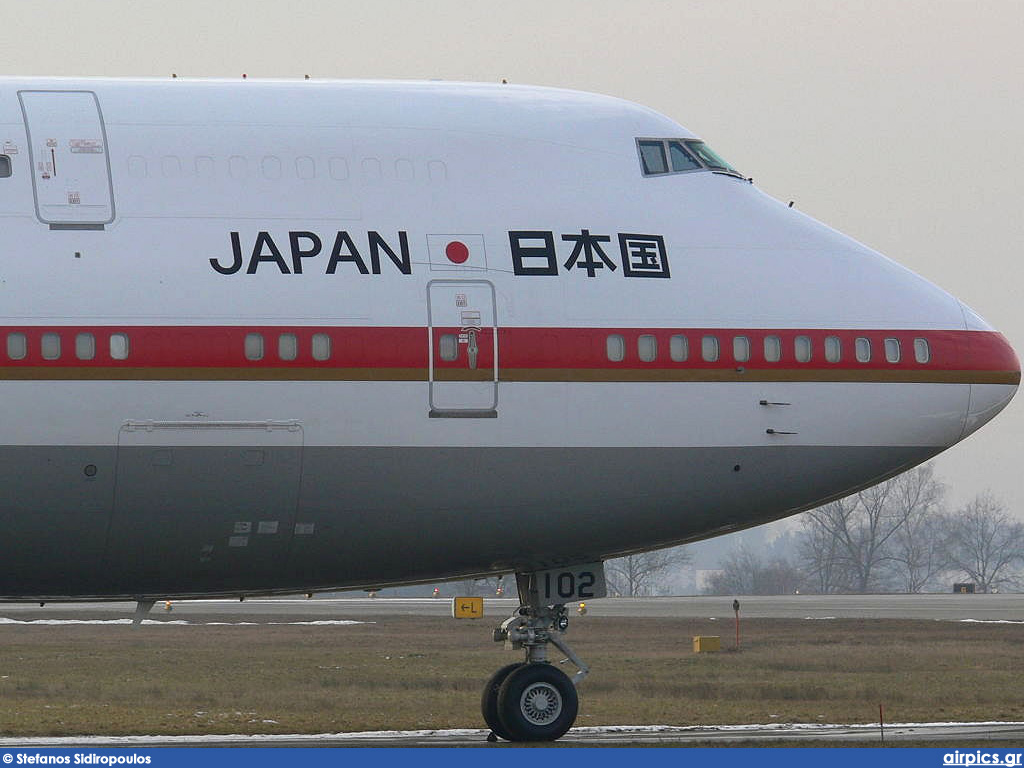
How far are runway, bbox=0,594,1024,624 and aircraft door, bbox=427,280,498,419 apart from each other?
43.7 m

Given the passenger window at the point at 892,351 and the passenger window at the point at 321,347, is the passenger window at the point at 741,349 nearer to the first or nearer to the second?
the passenger window at the point at 892,351

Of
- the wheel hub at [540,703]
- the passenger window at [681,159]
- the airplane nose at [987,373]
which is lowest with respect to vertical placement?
the wheel hub at [540,703]

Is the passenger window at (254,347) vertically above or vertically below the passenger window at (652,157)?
below

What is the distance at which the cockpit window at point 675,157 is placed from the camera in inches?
790

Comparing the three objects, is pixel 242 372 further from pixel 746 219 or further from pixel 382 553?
pixel 746 219

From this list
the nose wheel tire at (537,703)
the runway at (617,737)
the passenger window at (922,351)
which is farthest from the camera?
the runway at (617,737)

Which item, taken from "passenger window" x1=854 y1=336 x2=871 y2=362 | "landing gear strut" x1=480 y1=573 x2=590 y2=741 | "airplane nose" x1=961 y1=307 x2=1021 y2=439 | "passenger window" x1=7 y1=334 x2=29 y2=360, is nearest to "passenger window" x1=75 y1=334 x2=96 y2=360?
"passenger window" x1=7 y1=334 x2=29 y2=360

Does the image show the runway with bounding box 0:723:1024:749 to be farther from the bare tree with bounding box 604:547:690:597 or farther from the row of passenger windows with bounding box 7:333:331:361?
the bare tree with bounding box 604:547:690:597

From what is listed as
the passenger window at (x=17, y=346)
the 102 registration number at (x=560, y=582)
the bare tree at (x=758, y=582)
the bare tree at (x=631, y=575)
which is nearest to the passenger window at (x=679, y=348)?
the 102 registration number at (x=560, y=582)

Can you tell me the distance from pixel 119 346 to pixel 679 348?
6416 millimetres

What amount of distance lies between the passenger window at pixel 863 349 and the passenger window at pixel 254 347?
23.5 ft

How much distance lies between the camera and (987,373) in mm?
19875

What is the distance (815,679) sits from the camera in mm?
35875

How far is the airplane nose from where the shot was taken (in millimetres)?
19812
